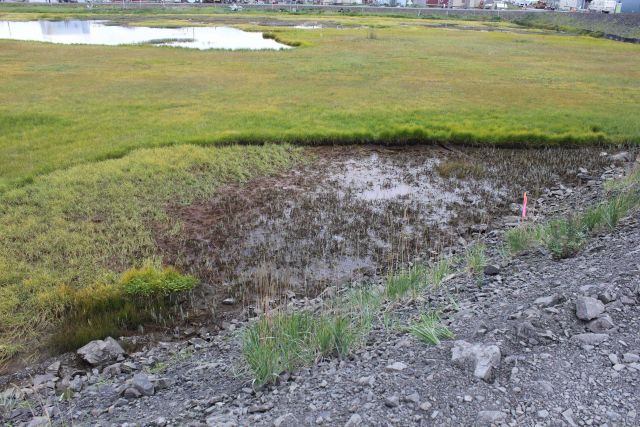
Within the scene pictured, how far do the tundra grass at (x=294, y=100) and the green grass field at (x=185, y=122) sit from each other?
0.09m

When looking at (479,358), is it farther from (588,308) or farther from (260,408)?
(260,408)

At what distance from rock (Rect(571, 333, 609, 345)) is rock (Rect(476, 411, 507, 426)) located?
161cm

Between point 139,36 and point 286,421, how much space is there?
191 feet

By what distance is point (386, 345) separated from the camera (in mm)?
6477

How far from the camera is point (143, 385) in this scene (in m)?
6.26

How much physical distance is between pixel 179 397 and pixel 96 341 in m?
2.32

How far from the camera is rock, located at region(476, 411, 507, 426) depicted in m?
4.71

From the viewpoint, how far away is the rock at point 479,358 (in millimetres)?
5312

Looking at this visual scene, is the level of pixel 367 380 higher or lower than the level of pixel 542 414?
lower

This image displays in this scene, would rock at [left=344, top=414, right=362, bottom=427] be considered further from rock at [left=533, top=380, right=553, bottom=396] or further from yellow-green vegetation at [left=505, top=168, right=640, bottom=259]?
yellow-green vegetation at [left=505, top=168, right=640, bottom=259]

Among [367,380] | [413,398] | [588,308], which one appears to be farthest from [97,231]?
[588,308]

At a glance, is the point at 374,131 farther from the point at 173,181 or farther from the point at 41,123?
the point at 41,123

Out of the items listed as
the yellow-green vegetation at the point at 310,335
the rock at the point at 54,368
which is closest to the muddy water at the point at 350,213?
the yellow-green vegetation at the point at 310,335

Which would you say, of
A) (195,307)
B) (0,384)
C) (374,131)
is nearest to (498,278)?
(195,307)
